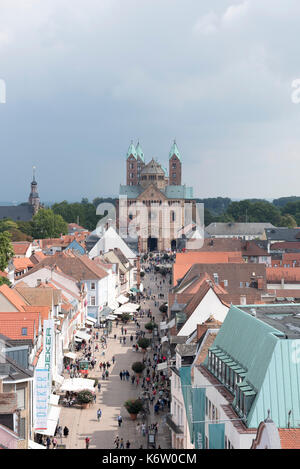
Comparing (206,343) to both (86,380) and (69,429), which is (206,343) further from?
(86,380)

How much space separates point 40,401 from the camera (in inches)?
1436

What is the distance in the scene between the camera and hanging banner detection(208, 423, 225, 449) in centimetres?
2538

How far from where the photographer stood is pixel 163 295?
320ft

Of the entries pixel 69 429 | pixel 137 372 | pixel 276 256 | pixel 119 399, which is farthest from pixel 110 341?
pixel 276 256

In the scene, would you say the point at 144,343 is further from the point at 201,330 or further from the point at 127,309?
the point at 201,330

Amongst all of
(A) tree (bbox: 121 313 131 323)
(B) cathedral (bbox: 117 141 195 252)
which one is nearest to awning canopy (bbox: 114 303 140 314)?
(A) tree (bbox: 121 313 131 323)

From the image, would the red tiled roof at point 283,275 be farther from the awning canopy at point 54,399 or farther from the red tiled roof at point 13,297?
the awning canopy at point 54,399

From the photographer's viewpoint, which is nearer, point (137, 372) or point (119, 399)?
point (119, 399)

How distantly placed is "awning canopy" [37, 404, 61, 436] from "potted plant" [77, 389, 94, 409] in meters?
3.74

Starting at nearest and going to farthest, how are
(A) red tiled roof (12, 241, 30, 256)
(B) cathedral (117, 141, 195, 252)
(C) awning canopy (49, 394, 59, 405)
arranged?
(C) awning canopy (49, 394, 59, 405) < (A) red tiled roof (12, 241, 30, 256) < (B) cathedral (117, 141, 195, 252)

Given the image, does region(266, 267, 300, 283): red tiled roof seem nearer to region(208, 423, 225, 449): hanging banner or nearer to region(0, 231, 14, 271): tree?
region(0, 231, 14, 271): tree

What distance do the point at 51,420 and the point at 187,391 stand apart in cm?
966

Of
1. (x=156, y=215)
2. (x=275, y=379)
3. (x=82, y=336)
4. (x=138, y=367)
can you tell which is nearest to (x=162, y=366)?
(x=138, y=367)

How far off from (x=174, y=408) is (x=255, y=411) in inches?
656
